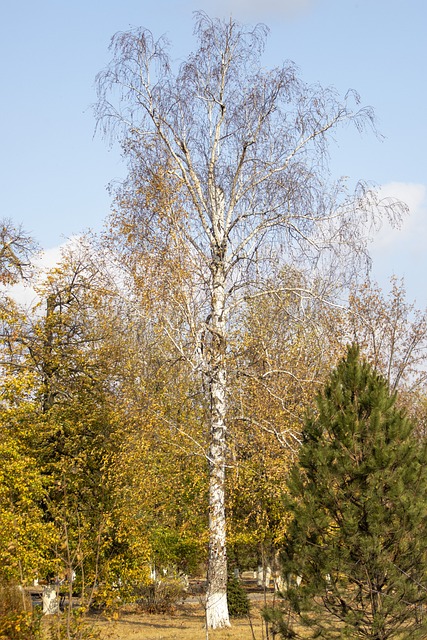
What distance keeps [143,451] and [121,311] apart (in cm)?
442

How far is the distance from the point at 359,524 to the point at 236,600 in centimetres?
1383

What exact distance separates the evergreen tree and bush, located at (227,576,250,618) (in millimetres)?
12848

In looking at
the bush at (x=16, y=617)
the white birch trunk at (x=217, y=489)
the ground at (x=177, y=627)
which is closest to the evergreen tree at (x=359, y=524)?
the bush at (x=16, y=617)

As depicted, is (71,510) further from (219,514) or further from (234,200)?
(234,200)

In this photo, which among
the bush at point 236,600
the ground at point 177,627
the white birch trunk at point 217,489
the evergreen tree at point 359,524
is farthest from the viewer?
the bush at point 236,600

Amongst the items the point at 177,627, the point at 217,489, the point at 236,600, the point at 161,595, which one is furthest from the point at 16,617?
the point at 161,595

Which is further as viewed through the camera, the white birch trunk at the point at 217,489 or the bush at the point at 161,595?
the bush at the point at 161,595

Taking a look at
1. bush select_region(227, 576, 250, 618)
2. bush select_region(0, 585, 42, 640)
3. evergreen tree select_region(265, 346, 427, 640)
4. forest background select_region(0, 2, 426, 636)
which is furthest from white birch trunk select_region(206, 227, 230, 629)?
evergreen tree select_region(265, 346, 427, 640)

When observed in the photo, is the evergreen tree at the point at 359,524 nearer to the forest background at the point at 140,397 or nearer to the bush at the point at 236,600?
the forest background at the point at 140,397

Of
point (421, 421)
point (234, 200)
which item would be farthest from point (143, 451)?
point (421, 421)

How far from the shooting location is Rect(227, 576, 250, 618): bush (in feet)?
69.9

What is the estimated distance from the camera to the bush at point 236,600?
21.3 metres

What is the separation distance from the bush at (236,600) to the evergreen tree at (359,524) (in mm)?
12848

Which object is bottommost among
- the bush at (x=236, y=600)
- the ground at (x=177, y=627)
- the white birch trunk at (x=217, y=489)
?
the ground at (x=177, y=627)
